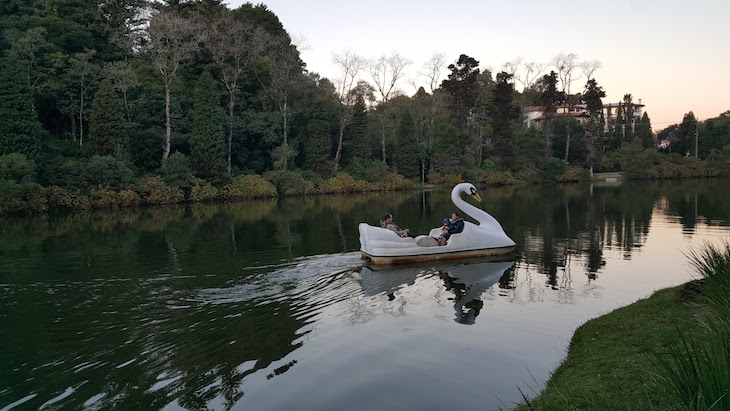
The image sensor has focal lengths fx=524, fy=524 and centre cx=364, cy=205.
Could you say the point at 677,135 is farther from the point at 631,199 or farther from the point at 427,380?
the point at 427,380

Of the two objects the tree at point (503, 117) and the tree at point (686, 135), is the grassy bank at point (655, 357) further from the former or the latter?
the tree at point (686, 135)

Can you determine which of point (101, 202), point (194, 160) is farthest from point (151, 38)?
point (101, 202)

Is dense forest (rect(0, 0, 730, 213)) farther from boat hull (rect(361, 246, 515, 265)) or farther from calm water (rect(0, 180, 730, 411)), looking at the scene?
boat hull (rect(361, 246, 515, 265))

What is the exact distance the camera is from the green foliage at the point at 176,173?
35812 mm

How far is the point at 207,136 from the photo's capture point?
3872 centimetres

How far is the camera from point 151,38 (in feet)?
128

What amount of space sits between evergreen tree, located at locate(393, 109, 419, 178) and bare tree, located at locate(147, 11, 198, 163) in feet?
71.9

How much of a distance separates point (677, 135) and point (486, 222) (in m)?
77.5

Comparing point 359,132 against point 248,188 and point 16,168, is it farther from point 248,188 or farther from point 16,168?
point 16,168

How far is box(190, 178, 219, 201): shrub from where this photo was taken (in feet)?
121

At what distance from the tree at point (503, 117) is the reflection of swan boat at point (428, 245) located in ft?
150

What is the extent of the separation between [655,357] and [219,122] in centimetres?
3840

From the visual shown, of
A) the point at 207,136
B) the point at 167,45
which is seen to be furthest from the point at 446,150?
the point at 167,45

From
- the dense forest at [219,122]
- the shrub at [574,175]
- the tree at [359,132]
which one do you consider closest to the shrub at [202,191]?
the dense forest at [219,122]
